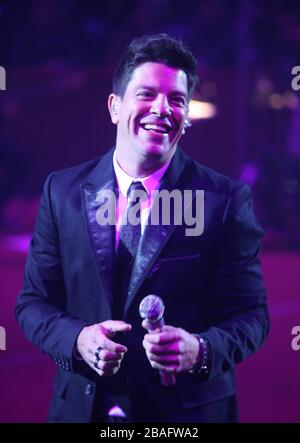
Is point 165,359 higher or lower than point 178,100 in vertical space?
lower

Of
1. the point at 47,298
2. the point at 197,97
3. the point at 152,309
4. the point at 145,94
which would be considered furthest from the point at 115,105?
the point at 197,97

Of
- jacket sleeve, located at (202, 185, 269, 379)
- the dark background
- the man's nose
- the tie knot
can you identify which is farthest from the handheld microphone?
the dark background

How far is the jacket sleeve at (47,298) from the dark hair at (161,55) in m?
0.38

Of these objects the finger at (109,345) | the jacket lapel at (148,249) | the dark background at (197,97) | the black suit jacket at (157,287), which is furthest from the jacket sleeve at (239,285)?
the dark background at (197,97)

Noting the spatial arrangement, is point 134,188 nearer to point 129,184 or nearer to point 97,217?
point 129,184

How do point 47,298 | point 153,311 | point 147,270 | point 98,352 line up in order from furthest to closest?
1. point 47,298
2. point 147,270
3. point 98,352
4. point 153,311

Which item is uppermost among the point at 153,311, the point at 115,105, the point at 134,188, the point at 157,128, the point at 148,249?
the point at 115,105

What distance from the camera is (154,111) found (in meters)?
1.48

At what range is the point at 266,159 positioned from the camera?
23.2 ft

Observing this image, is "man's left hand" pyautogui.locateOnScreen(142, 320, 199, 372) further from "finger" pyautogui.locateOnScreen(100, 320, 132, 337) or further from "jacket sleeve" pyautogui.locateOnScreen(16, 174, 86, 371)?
"jacket sleeve" pyautogui.locateOnScreen(16, 174, 86, 371)

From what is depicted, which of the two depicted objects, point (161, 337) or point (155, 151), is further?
point (155, 151)

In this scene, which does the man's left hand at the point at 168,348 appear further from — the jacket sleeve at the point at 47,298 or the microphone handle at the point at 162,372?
the jacket sleeve at the point at 47,298

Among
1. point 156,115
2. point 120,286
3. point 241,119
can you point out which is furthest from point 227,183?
point 241,119

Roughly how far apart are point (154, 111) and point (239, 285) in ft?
1.59
